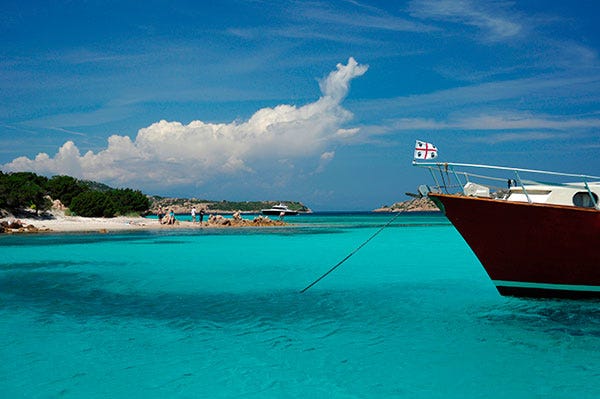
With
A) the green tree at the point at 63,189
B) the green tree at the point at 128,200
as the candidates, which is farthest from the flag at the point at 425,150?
the green tree at the point at 128,200

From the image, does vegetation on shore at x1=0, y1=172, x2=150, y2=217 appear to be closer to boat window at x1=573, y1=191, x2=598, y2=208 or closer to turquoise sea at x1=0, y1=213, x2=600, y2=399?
turquoise sea at x1=0, y1=213, x2=600, y2=399

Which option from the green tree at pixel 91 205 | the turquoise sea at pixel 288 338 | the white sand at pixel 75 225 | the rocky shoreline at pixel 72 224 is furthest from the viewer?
the green tree at pixel 91 205

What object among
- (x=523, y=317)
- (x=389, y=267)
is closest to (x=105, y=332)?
(x=523, y=317)

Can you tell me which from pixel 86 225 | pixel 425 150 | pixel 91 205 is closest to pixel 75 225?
pixel 86 225

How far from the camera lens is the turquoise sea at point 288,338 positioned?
6.91m

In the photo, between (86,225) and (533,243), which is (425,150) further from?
(86,225)

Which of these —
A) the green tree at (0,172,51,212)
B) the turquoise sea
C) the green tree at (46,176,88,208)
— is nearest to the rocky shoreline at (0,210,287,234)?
the green tree at (0,172,51,212)

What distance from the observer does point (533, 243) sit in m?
11.0

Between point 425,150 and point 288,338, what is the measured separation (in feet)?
16.0

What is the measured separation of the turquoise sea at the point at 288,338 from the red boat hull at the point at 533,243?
50cm

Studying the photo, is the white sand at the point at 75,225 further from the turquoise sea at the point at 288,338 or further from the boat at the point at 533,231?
the boat at the point at 533,231

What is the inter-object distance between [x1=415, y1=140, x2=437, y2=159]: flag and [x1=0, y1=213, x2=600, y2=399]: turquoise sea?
3331 millimetres

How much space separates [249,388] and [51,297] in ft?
28.0

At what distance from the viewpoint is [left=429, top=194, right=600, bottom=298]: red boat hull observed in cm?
1066
